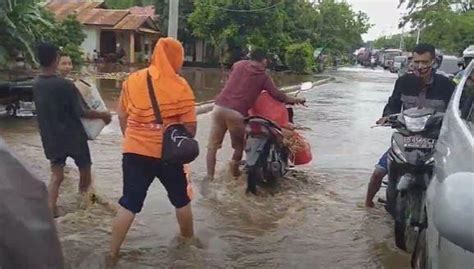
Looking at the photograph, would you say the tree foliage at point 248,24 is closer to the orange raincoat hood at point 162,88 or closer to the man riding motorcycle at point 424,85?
the man riding motorcycle at point 424,85

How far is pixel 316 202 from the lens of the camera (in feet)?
23.9

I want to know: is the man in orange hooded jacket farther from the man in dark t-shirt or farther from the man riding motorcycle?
the man riding motorcycle

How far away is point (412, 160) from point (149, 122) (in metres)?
1.88

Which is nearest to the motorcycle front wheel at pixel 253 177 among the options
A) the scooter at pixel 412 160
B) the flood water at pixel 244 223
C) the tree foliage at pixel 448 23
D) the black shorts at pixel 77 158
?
the flood water at pixel 244 223

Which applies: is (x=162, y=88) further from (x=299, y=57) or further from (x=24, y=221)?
(x=299, y=57)

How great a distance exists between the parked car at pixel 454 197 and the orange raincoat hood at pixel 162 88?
5.98ft

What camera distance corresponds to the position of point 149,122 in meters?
4.93

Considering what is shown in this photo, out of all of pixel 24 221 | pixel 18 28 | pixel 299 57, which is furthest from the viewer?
pixel 299 57

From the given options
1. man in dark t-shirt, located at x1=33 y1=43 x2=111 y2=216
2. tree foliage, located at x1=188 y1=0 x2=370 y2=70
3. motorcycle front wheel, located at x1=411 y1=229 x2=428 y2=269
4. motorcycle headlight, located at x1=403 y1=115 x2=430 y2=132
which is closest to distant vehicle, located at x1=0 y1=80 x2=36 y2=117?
man in dark t-shirt, located at x1=33 y1=43 x2=111 y2=216

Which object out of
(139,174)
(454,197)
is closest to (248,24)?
(139,174)

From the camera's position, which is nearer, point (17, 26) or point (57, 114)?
point (57, 114)

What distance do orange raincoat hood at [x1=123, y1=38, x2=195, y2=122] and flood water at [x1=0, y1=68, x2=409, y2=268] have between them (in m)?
1.14

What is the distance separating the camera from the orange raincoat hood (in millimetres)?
4914

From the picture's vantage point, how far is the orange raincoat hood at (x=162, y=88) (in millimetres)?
4914
